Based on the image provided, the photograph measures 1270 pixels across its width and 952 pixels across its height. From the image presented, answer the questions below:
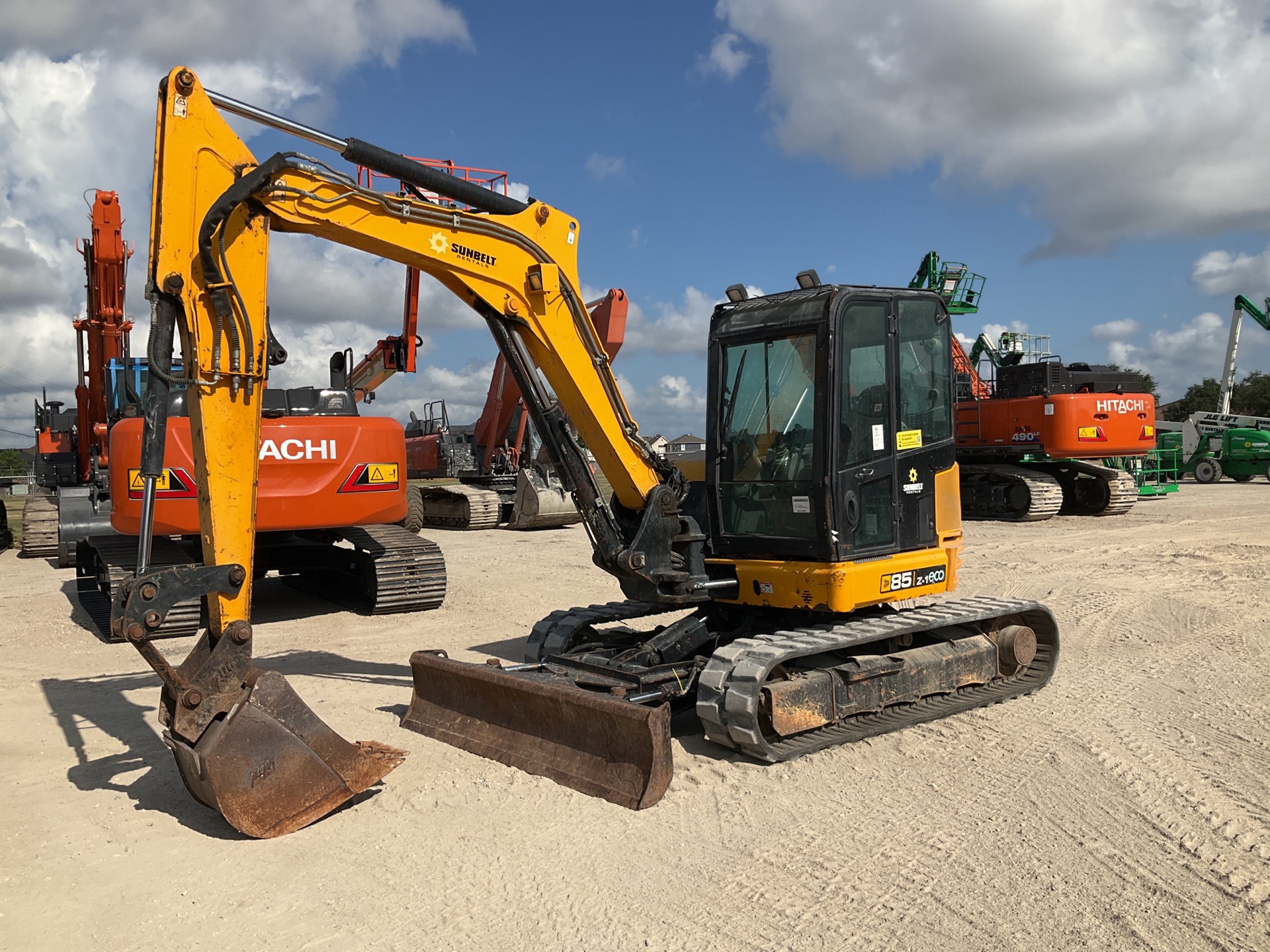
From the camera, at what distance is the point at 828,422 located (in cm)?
536

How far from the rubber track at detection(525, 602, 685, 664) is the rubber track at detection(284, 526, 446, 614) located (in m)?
3.04

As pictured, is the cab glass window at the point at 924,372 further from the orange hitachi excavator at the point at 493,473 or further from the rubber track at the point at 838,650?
the orange hitachi excavator at the point at 493,473

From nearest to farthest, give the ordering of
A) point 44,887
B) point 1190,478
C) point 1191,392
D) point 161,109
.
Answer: point 44,887 → point 161,109 → point 1190,478 → point 1191,392

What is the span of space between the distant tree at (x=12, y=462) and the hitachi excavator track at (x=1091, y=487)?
42590 mm

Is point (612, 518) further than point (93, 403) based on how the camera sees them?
No

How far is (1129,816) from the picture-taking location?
4.16 metres

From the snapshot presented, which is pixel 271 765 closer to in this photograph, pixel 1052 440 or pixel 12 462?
pixel 1052 440

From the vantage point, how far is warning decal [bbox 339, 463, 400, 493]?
8.39 meters

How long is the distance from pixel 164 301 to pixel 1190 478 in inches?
1220

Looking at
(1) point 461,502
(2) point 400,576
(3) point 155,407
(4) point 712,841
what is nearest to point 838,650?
(4) point 712,841

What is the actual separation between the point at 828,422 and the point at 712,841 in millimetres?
2297

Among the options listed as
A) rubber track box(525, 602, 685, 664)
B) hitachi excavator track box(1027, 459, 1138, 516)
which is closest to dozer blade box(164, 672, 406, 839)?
rubber track box(525, 602, 685, 664)

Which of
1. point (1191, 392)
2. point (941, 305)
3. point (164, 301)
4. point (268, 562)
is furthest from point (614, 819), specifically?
point (1191, 392)

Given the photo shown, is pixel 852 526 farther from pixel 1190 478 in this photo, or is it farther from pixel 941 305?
pixel 1190 478
